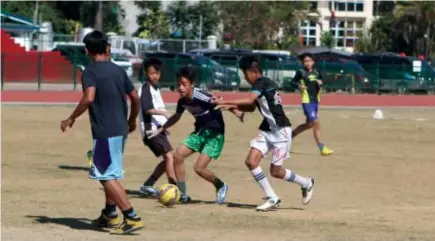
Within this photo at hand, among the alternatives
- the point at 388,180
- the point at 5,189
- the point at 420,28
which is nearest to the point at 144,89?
the point at 5,189

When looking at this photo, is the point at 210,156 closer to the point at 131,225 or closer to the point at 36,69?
the point at 131,225

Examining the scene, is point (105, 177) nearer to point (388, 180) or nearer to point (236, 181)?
point (236, 181)

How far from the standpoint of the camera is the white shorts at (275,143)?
38.7 feet

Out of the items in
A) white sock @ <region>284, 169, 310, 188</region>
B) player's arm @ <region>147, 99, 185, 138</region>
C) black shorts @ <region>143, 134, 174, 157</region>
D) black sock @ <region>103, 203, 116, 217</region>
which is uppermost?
player's arm @ <region>147, 99, 185, 138</region>

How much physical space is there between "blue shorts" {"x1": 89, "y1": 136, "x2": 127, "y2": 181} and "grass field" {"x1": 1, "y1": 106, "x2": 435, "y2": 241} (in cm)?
59

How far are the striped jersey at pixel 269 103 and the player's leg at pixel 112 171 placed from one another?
2.33 meters

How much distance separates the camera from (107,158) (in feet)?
32.0

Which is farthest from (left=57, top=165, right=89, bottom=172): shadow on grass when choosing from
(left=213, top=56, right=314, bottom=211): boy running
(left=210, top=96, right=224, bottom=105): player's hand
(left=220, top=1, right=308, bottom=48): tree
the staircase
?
(left=220, top=1, right=308, bottom=48): tree

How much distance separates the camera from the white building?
8119 cm

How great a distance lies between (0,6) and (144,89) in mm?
58281

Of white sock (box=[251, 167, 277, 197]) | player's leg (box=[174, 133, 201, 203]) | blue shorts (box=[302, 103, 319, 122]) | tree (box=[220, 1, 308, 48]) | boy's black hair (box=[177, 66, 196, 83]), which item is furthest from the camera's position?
tree (box=[220, 1, 308, 48])

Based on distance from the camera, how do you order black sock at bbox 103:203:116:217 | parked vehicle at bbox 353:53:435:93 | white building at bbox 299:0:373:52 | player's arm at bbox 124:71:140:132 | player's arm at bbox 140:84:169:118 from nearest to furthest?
1. player's arm at bbox 124:71:140:132
2. black sock at bbox 103:203:116:217
3. player's arm at bbox 140:84:169:118
4. parked vehicle at bbox 353:53:435:93
5. white building at bbox 299:0:373:52

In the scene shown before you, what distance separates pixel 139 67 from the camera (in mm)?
44844

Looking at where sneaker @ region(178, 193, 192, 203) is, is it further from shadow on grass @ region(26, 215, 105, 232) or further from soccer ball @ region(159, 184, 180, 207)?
shadow on grass @ region(26, 215, 105, 232)
